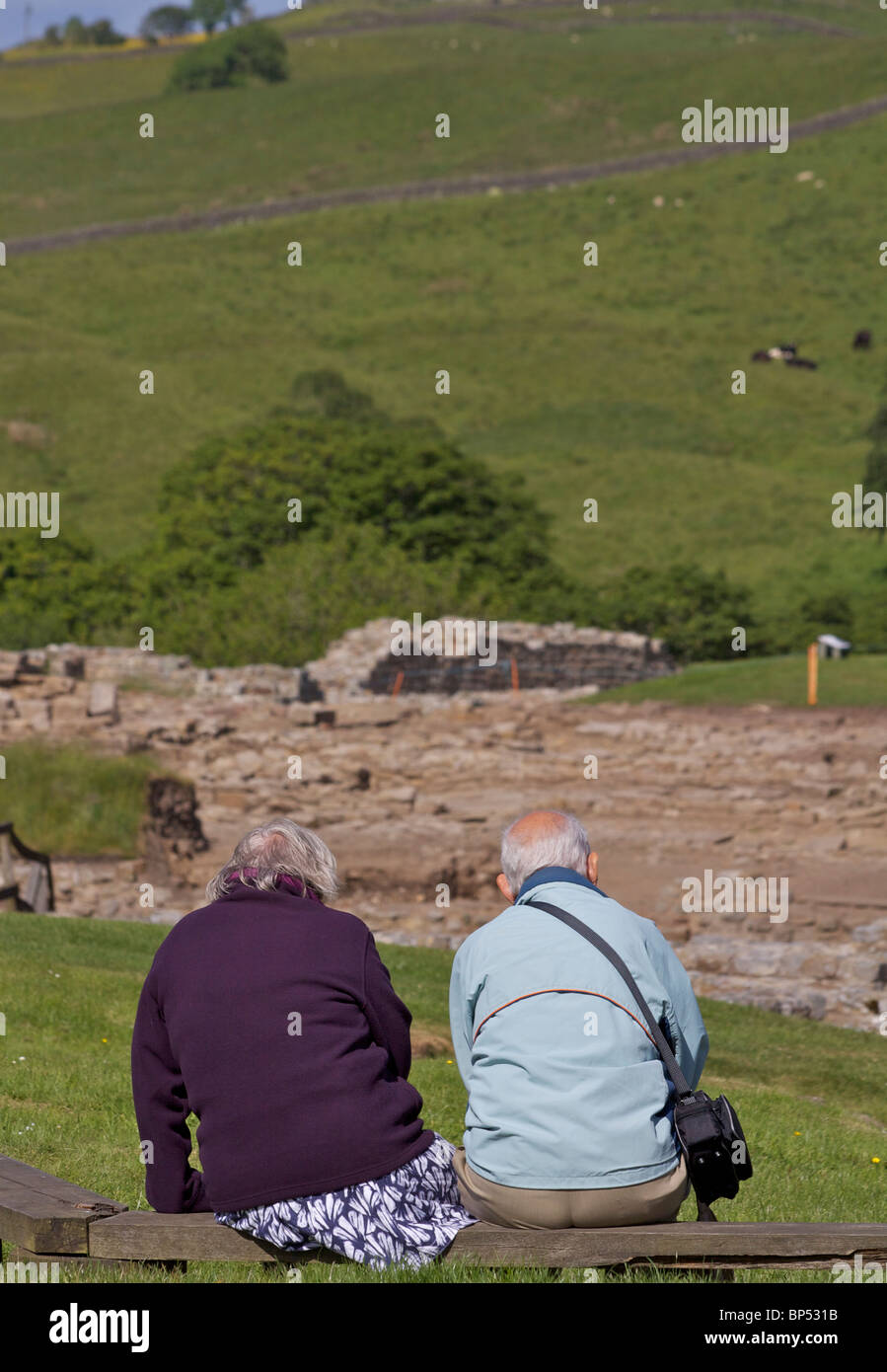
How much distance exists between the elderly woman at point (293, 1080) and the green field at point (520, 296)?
128 ft

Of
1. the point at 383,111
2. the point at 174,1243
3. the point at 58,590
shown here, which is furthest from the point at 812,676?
the point at 383,111

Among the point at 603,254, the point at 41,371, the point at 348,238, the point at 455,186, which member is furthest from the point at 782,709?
the point at 455,186

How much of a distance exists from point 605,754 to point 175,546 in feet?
97.0

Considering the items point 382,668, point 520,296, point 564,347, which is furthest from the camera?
point 520,296

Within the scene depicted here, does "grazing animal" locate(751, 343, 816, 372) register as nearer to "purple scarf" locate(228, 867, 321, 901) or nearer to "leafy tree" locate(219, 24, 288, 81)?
"purple scarf" locate(228, 867, 321, 901)

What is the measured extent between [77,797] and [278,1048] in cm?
1877

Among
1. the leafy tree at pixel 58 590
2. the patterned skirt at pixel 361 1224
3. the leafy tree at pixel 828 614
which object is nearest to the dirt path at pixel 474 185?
the leafy tree at pixel 58 590

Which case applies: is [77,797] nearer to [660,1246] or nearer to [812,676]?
[812,676]

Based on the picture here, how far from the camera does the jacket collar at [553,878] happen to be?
15.8 ft

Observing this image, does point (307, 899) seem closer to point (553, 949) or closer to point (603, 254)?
point (553, 949)

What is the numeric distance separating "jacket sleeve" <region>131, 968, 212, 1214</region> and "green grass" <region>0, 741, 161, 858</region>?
17.2 m

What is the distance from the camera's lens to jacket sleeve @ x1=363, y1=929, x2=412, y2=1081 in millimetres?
4590

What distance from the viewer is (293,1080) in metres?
4.41

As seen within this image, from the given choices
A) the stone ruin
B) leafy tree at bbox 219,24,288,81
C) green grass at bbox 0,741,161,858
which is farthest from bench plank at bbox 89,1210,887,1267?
leafy tree at bbox 219,24,288,81
